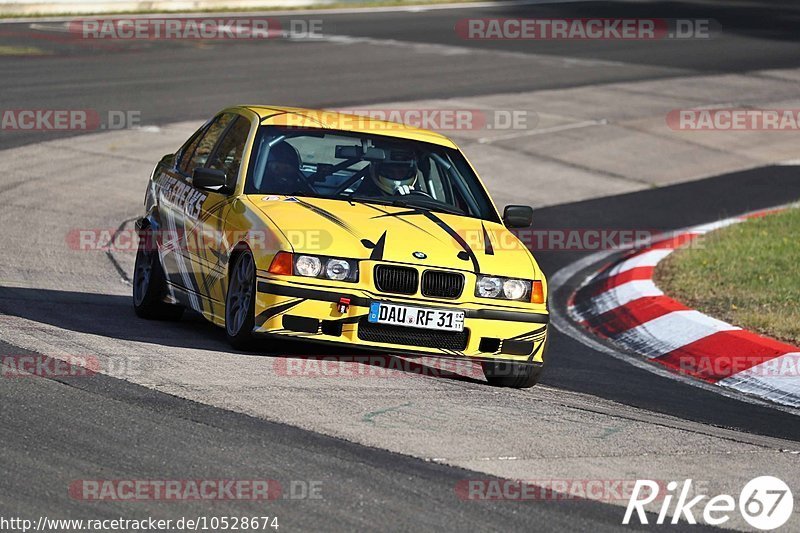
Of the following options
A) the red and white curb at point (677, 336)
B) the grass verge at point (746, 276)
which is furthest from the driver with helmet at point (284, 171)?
the grass verge at point (746, 276)

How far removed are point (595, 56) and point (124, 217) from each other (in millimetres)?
16290

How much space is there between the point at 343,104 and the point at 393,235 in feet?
44.6

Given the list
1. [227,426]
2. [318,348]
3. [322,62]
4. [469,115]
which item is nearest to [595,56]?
[322,62]

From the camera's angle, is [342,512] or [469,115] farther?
[469,115]

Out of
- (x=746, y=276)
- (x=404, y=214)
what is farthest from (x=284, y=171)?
(x=746, y=276)

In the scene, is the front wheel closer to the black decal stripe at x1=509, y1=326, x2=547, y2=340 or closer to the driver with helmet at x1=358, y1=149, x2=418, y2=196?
the black decal stripe at x1=509, y1=326, x2=547, y2=340

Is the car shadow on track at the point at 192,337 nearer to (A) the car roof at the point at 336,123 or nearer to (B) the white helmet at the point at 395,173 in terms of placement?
(B) the white helmet at the point at 395,173

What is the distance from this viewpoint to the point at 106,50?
85.8ft

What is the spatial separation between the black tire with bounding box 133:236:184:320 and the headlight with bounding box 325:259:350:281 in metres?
2.05

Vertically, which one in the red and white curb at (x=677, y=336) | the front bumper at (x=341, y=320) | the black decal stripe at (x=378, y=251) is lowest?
the red and white curb at (x=677, y=336)

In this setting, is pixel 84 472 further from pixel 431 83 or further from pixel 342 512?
pixel 431 83

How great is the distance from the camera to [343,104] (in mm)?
21672

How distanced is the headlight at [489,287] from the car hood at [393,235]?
5 centimetres

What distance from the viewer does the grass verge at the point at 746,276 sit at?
10617 millimetres
